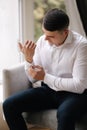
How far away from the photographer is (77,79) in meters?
2.05

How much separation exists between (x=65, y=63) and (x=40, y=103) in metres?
0.32

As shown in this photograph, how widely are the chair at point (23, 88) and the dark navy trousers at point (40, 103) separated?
0.16 feet

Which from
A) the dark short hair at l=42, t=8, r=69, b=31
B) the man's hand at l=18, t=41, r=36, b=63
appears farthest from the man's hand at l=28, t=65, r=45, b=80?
the dark short hair at l=42, t=8, r=69, b=31

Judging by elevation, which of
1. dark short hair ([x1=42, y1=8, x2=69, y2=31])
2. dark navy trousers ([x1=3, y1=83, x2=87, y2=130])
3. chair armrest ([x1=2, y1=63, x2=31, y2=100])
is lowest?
dark navy trousers ([x1=3, y1=83, x2=87, y2=130])

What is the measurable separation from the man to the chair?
0.05 metres

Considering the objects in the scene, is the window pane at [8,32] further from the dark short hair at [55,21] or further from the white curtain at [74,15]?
the dark short hair at [55,21]

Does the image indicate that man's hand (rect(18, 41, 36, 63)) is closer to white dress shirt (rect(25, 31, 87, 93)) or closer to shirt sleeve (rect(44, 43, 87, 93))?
white dress shirt (rect(25, 31, 87, 93))

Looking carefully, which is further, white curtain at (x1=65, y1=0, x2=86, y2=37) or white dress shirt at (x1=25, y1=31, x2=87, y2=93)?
white curtain at (x1=65, y1=0, x2=86, y2=37)

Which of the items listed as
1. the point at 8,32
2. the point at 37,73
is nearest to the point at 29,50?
the point at 37,73

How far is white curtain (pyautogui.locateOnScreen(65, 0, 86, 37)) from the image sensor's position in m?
2.84

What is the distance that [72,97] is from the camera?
6.86 ft

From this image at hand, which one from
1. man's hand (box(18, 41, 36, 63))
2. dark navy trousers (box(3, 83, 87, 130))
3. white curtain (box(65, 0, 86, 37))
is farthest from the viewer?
white curtain (box(65, 0, 86, 37))

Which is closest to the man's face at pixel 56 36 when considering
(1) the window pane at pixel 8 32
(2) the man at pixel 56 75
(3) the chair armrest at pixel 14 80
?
(2) the man at pixel 56 75

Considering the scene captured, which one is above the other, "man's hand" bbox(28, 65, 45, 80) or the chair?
"man's hand" bbox(28, 65, 45, 80)
